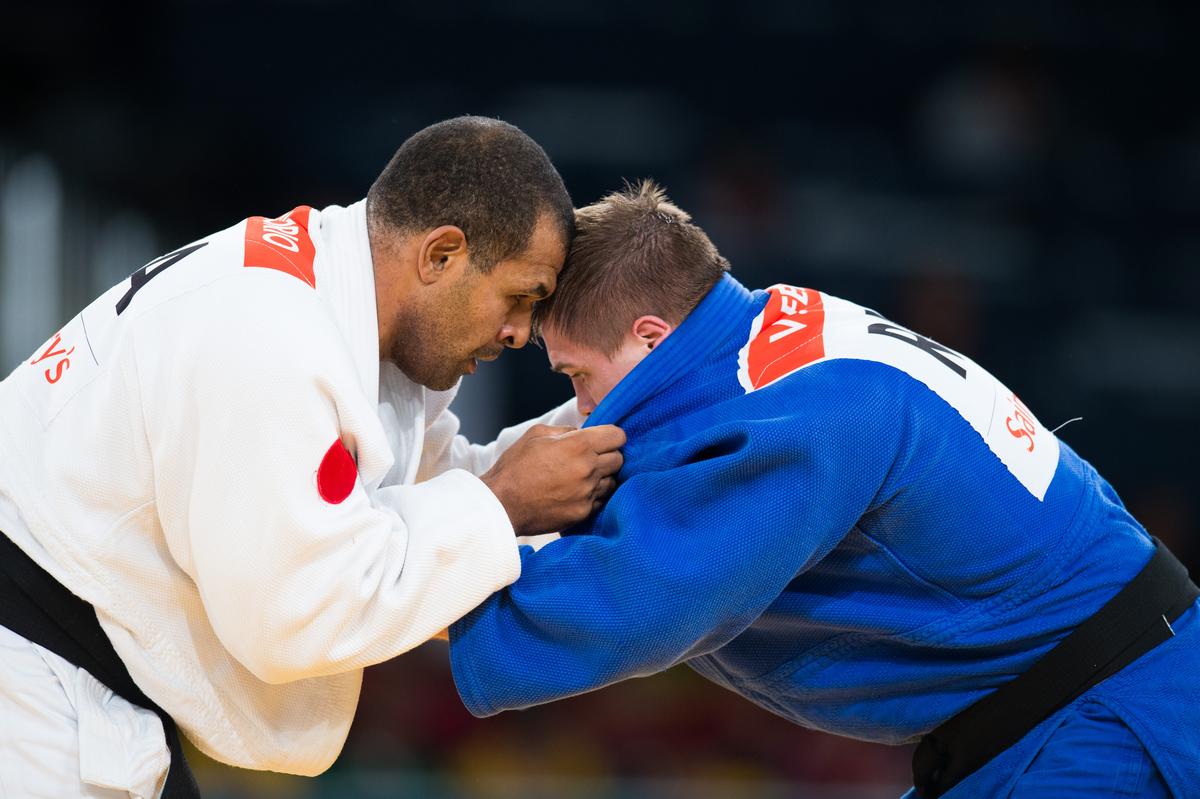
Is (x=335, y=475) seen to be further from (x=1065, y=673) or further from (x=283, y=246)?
(x=1065, y=673)

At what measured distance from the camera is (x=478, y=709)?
7.64 ft

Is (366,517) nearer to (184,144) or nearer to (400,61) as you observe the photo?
(184,144)

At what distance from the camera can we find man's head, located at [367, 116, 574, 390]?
2.50m

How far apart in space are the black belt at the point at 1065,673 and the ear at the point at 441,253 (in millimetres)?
1232

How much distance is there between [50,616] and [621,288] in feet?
3.80

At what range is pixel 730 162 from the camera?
26.1ft

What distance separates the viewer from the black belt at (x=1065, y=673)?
7.64ft

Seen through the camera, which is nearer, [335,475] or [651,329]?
[335,475]

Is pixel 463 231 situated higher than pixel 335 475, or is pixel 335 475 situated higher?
pixel 463 231

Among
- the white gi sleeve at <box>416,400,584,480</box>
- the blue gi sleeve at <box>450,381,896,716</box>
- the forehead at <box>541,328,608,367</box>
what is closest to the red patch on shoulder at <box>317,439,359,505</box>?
the blue gi sleeve at <box>450,381,896,716</box>

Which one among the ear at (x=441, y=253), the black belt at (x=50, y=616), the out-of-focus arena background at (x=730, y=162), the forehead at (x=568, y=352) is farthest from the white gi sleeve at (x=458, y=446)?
the out-of-focus arena background at (x=730, y=162)

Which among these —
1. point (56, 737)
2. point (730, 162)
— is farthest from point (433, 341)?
point (730, 162)

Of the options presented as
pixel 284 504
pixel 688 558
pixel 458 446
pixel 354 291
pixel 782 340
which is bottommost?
pixel 458 446

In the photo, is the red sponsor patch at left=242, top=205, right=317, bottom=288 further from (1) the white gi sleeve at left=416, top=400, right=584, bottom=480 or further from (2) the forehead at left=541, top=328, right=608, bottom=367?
(1) the white gi sleeve at left=416, top=400, right=584, bottom=480
